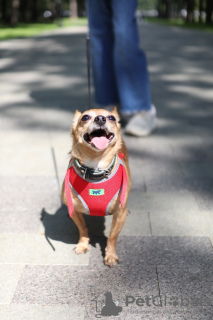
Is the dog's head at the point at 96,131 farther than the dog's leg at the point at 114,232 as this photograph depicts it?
No

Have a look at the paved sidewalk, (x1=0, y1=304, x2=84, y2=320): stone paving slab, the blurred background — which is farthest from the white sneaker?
the blurred background

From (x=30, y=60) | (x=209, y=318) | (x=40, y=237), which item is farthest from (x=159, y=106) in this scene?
(x=30, y=60)

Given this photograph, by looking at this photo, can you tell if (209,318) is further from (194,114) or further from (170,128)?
(194,114)

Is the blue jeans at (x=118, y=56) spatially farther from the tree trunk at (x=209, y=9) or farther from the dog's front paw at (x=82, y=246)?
the tree trunk at (x=209, y=9)

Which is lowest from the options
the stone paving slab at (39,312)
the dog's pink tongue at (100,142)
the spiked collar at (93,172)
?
the stone paving slab at (39,312)

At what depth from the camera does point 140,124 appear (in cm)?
475

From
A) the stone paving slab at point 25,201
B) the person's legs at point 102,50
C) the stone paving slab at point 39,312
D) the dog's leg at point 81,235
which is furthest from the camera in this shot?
the person's legs at point 102,50

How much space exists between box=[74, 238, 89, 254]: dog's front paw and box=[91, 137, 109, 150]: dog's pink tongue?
28.0 inches

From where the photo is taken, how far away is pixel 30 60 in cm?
1048

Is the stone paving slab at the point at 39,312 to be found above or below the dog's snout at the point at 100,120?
below

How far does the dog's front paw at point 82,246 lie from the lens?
8.59ft

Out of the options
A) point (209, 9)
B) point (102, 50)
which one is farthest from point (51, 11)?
point (102, 50)

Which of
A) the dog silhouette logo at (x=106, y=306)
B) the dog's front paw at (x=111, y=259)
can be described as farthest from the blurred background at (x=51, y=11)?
the dog silhouette logo at (x=106, y=306)

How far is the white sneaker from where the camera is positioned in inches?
185
